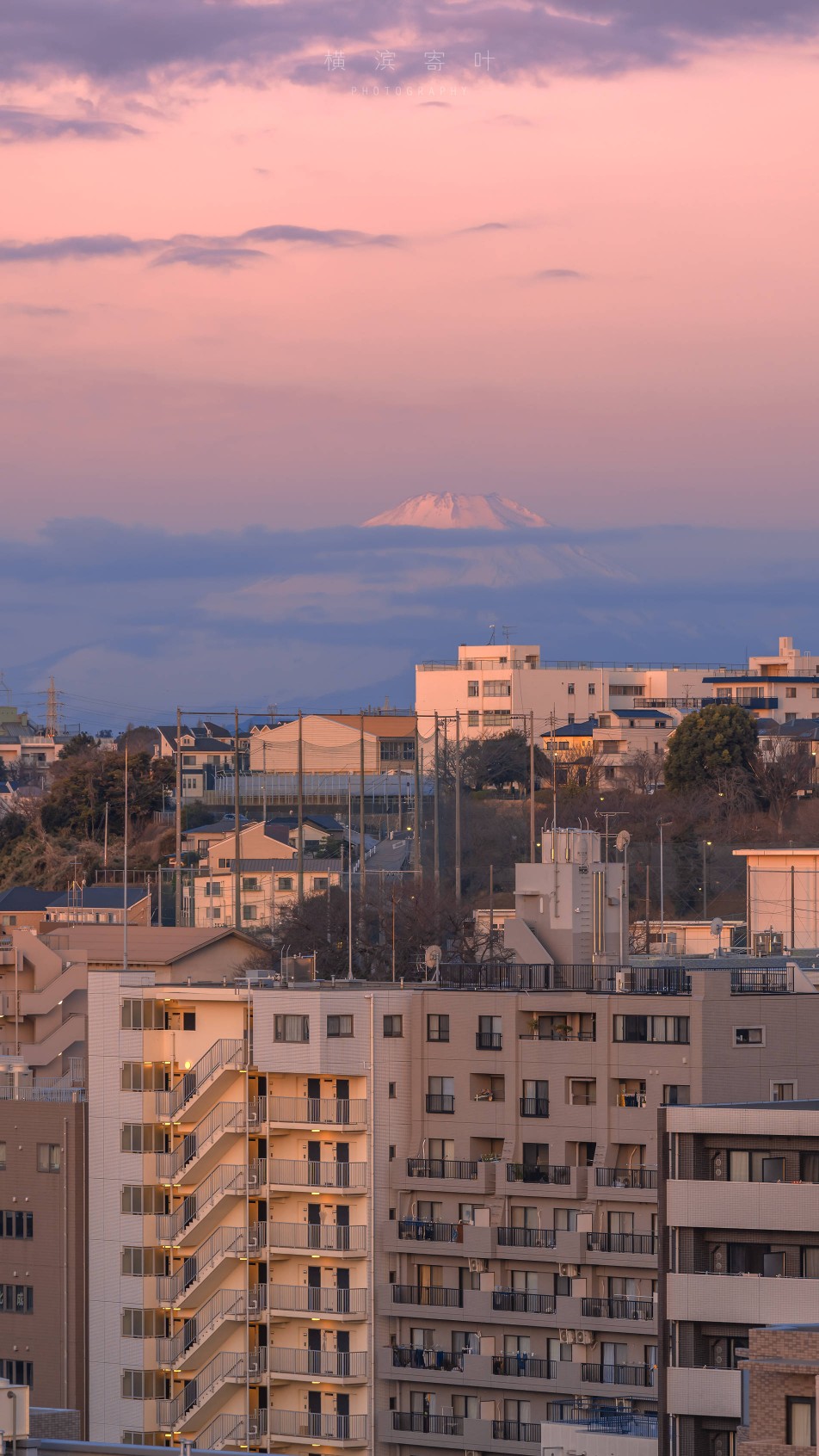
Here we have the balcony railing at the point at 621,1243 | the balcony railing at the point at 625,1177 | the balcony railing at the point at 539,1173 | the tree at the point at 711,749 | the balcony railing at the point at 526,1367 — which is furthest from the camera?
the tree at the point at 711,749

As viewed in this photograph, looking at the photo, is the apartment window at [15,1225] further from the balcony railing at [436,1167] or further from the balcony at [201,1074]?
the balcony railing at [436,1167]

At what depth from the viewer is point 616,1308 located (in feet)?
100

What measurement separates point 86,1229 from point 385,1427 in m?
5.42

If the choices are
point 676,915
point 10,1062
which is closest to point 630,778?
point 676,915

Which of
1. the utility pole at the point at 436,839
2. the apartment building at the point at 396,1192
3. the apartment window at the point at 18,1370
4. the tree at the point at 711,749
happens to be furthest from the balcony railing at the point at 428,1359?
the tree at the point at 711,749

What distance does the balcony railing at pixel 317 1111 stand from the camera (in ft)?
108

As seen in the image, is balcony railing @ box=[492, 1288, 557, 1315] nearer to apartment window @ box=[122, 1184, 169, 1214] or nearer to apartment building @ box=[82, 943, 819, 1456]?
apartment building @ box=[82, 943, 819, 1456]

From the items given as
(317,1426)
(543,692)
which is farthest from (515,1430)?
(543,692)

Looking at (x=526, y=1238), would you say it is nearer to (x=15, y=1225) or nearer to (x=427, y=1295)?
(x=427, y=1295)

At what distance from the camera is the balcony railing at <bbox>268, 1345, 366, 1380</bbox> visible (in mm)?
32062

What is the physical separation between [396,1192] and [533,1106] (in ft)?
7.03

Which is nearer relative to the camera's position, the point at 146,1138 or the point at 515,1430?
the point at 515,1430

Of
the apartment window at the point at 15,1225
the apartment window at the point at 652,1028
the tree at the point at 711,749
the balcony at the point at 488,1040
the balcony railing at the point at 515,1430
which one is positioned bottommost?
the balcony railing at the point at 515,1430

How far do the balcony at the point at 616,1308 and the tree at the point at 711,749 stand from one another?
161 feet
